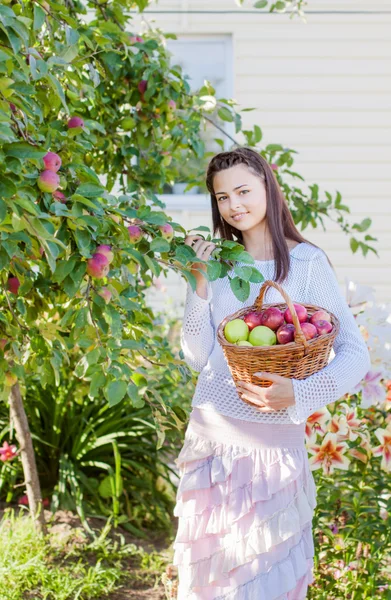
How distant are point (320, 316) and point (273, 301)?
263mm

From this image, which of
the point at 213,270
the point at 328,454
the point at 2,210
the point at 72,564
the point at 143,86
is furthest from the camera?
the point at 72,564

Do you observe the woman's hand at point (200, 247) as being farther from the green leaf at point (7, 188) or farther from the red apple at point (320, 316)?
the green leaf at point (7, 188)

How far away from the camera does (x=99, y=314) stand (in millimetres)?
1560

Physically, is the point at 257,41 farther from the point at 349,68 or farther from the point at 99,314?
the point at 99,314

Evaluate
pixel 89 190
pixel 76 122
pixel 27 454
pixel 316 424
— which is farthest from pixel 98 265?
pixel 27 454

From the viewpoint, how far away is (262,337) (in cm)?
161

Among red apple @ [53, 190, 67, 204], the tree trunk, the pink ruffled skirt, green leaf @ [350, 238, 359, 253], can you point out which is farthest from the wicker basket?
the tree trunk

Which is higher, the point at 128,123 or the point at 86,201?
the point at 128,123

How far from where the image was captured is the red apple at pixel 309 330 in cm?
157

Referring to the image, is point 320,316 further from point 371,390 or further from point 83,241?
point 371,390

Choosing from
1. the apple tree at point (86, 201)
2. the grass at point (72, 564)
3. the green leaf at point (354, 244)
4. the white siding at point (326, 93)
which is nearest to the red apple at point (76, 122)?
the apple tree at point (86, 201)

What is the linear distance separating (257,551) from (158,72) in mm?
1446

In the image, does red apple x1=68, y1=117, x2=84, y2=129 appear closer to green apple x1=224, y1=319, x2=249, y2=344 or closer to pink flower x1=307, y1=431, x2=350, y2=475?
green apple x1=224, y1=319, x2=249, y2=344

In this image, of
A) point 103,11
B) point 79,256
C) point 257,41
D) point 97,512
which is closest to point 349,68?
point 257,41
